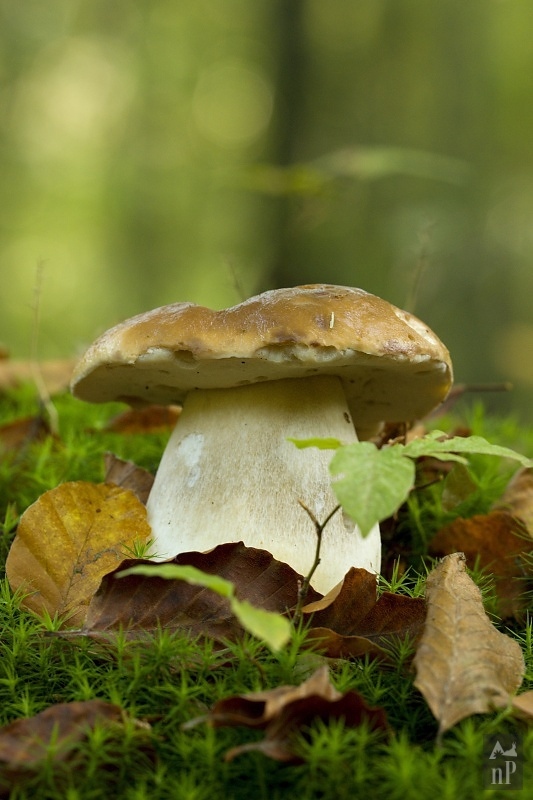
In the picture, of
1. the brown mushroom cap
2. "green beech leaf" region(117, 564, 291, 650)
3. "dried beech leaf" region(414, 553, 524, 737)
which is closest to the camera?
"green beech leaf" region(117, 564, 291, 650)

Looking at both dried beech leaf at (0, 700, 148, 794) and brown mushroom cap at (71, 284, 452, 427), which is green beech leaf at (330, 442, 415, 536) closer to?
brown mushroom cap at (71, 284, 452, 427)

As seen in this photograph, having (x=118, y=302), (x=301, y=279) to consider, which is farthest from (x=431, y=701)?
(x=118, y=302)

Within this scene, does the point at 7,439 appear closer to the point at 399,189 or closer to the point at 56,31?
the point at 399,189

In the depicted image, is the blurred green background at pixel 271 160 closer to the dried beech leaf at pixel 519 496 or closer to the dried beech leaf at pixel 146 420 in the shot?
the dried beech leaf at pixel 146 420

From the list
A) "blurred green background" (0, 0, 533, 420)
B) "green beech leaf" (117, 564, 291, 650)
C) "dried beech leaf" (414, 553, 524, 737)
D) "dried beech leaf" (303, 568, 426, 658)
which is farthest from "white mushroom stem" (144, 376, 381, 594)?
"blurred green background" (0, 0, 533, 420)

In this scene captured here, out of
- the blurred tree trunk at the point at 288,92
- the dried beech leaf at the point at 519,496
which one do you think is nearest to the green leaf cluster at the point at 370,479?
the dried beech leaf at the point at 519,496
